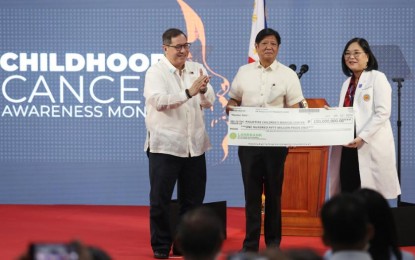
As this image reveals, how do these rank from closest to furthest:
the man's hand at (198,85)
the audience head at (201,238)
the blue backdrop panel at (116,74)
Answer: the audience head at (201,238)
the man's hand at (198,85)
the blue backdrop panel at (116,74)

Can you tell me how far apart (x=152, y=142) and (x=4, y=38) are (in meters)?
3.11

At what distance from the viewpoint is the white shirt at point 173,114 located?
536 cm

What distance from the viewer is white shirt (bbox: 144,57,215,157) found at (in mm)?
5363

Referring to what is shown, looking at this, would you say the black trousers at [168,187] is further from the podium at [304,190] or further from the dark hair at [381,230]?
the dark hair at [381,230]

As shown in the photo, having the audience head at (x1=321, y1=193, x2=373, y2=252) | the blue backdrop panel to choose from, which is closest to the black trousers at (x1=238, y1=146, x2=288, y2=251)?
the blue backdrop panel

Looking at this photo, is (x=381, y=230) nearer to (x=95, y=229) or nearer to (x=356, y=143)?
(x=356, y=143)

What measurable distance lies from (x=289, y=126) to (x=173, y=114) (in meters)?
0.73

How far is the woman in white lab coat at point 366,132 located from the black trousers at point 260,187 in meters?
0.34

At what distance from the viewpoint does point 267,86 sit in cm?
539

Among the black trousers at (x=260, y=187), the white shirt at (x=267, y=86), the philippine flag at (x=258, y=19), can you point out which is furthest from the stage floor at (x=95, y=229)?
the philippine flag at (x=258, y=19)

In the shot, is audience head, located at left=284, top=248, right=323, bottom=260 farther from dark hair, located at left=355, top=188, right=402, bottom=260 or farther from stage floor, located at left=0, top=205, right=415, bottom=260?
stage floor, located at left=0, top=205, right=415, bottom=260

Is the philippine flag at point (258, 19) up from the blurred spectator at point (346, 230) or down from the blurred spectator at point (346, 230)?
up

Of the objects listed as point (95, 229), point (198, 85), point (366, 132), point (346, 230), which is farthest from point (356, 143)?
point (346, 230)

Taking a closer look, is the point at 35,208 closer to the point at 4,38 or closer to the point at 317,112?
the point at 4,38
